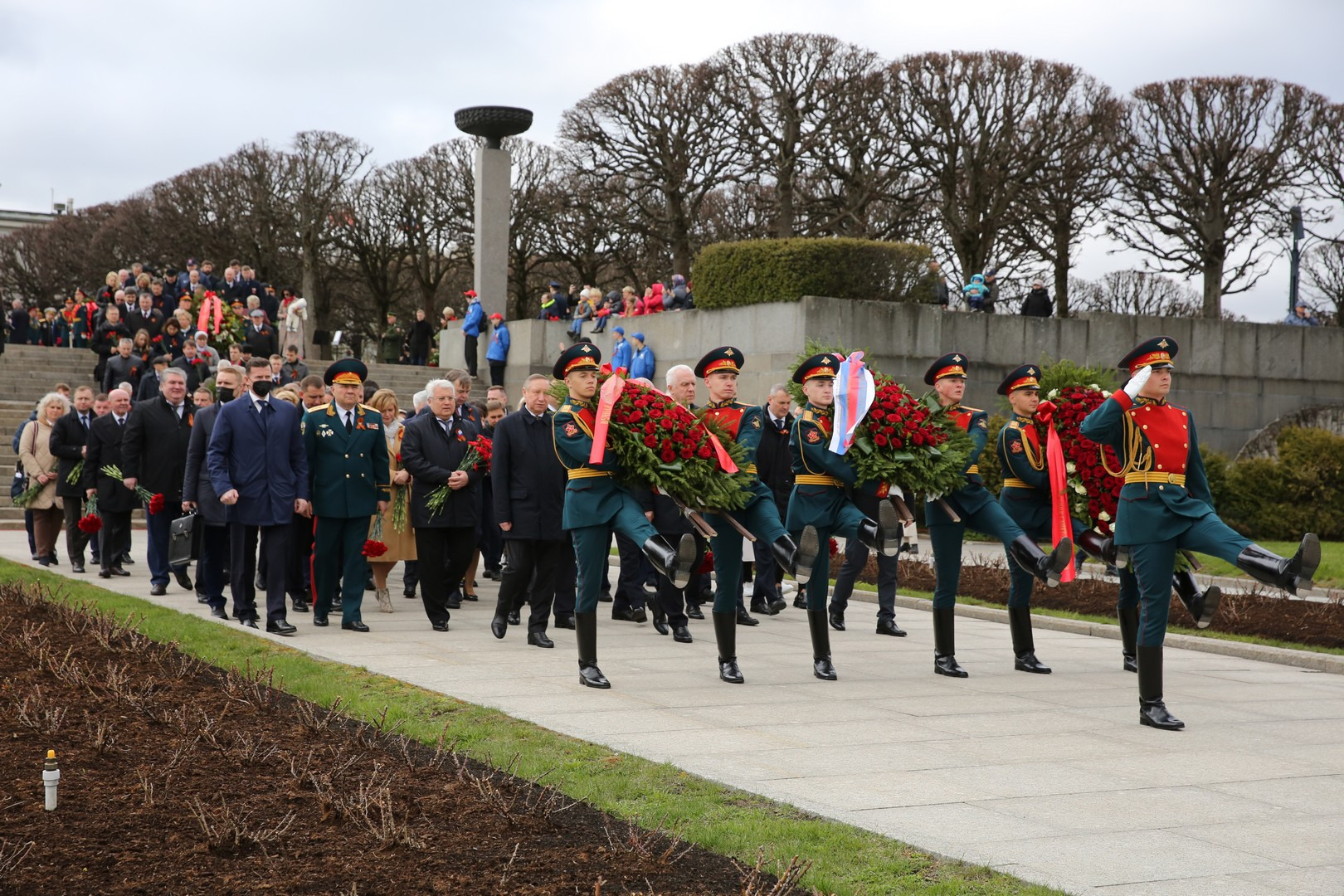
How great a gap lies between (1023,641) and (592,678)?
3.18 metres

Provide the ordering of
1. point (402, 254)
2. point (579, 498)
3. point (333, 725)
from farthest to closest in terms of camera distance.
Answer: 1. point (402, 254)
2. point (579, 498)
3. point (333, 725)

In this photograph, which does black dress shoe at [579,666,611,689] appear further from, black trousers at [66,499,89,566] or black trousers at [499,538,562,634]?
black trousers at [66,499,89,566]

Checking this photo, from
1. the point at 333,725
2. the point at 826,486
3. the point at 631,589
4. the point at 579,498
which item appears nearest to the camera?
the point at 333,725

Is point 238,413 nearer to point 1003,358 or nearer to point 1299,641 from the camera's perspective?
point 1299,641

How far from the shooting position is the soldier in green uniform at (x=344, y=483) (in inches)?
430

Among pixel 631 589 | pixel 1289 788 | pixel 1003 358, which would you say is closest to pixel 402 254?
pixel 1003 358

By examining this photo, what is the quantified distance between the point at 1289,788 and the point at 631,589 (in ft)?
21.8

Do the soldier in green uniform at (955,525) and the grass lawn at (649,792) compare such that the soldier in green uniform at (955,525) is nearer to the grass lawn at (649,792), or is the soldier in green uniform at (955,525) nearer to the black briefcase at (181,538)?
the grass lawn at (649,792)

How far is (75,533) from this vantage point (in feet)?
49.0

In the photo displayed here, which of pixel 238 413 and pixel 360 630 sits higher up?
pixel 238 413

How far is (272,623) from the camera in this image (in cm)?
1060

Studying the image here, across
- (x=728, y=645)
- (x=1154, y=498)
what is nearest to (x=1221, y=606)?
(x=1154, y=498)

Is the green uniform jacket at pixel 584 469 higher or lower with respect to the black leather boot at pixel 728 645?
higher

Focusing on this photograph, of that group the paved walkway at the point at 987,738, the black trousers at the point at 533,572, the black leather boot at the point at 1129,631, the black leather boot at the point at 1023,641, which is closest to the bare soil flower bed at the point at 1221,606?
the paved walkway at the point at 987,738
